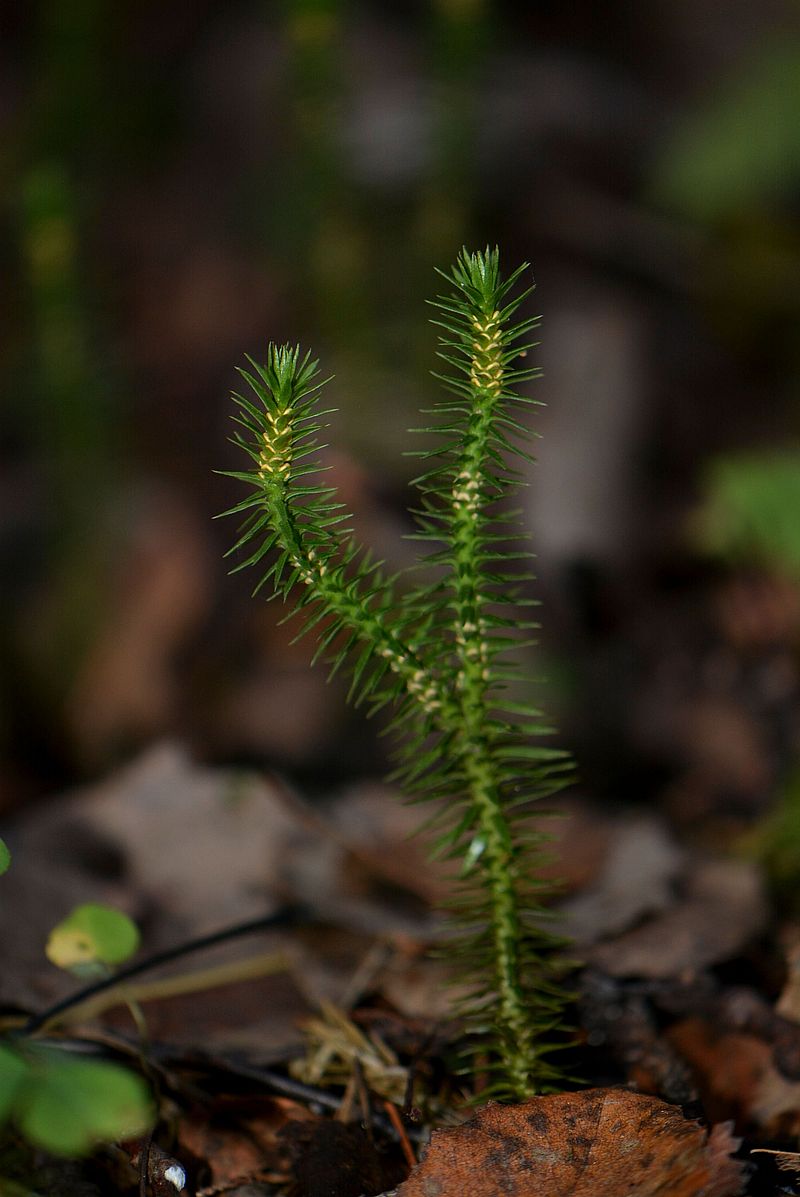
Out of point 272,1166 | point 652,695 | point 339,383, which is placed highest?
point 339,383

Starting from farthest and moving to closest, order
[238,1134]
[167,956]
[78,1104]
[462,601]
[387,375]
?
1. [387,375]
2. [167,956]
3. [238,1134]
4. [462,601]
5. [78,1104]

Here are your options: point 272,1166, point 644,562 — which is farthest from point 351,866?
point 644,562

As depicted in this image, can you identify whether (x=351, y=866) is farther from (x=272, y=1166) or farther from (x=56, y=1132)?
(x=56, y=1132)

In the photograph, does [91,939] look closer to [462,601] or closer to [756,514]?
[462,601]

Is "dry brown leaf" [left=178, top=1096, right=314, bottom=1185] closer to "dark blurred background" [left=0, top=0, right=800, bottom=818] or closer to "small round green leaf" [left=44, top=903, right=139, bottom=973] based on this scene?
"small round green leaf" [left=44, top=903, right=139, bottom=973]

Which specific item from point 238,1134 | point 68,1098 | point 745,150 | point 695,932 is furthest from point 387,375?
point 68,1098

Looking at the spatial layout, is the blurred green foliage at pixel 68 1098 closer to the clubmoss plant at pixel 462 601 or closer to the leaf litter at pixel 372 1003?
the leaf litter at pixel 372 1003

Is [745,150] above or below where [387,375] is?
above
